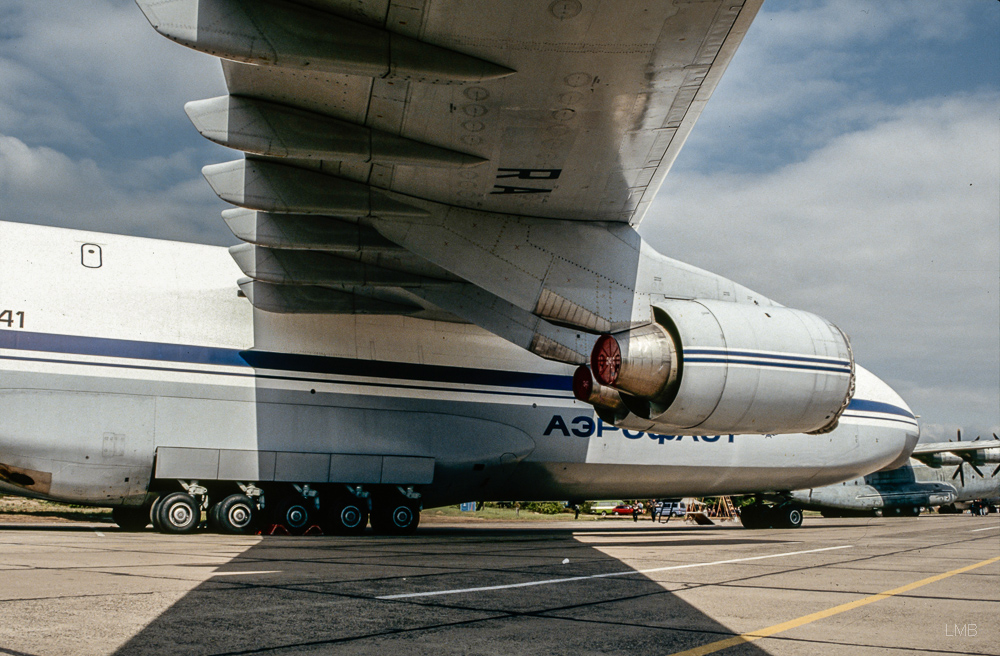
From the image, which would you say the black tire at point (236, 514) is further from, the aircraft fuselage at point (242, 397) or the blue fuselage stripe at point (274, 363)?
the blue fuselage stripe at point (274, 363)

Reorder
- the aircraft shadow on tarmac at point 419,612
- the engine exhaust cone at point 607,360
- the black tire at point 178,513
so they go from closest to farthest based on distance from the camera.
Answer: the aircraft shadow on tarmac at point 419,612, the engine exhaust cone at point 607,360, the black tire at point 178,513

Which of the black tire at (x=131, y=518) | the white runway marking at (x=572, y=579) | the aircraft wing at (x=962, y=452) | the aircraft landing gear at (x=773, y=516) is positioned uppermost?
the aircraft wing at (x=962, y=452)

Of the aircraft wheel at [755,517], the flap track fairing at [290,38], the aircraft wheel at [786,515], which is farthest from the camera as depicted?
the aircraft wheel at [755,517]

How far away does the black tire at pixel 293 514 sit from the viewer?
13547 millimetres

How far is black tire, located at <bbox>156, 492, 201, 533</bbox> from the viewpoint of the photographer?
12788 millimetres

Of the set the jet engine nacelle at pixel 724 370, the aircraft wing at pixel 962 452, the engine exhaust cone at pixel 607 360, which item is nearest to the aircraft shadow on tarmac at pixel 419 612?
the jet engine nacelle at pixel 724 370

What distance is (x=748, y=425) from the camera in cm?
980

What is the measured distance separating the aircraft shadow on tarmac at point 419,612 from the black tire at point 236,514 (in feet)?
14.2

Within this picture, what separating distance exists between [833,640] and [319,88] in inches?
232

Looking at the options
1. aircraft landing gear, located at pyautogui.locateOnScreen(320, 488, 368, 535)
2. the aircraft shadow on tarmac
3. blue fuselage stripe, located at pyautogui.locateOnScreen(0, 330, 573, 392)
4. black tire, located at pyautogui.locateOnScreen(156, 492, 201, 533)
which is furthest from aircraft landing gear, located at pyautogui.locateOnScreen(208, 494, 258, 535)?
the aircraft shadow on tarmac

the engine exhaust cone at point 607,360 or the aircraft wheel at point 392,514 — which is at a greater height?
the engine exhaust cone at point 607,360

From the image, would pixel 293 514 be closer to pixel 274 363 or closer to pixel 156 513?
pixel 156 513

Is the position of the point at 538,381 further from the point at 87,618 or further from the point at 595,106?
the point at 87,618

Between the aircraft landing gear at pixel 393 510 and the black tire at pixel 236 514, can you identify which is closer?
the black tire at pixel 236 514
